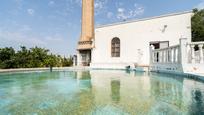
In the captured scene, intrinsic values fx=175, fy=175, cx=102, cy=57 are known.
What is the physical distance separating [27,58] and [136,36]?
11.3 m

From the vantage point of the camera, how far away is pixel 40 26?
78.2 ft

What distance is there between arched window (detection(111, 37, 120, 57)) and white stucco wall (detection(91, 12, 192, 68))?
0.36 m

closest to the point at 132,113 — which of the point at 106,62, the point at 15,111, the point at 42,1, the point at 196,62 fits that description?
the point at 15,111

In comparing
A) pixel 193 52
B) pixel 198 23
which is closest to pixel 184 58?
pixel 193 52

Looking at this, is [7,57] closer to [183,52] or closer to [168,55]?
[168,55]

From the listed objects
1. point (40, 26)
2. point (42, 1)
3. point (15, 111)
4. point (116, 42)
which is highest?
point (42, 1)

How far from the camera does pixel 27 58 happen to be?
56.4 feet

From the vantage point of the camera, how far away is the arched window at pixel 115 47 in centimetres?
1973

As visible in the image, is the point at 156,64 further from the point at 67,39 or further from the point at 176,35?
the point at 67,39

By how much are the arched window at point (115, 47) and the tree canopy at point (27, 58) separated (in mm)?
6479

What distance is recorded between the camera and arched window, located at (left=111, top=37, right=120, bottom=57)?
64.7 feet

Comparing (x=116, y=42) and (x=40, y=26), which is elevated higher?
(x=40, y=26)

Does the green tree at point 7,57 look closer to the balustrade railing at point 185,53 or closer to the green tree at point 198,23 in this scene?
the balustrade railing at point 185,53

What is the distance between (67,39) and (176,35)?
1807 cm
